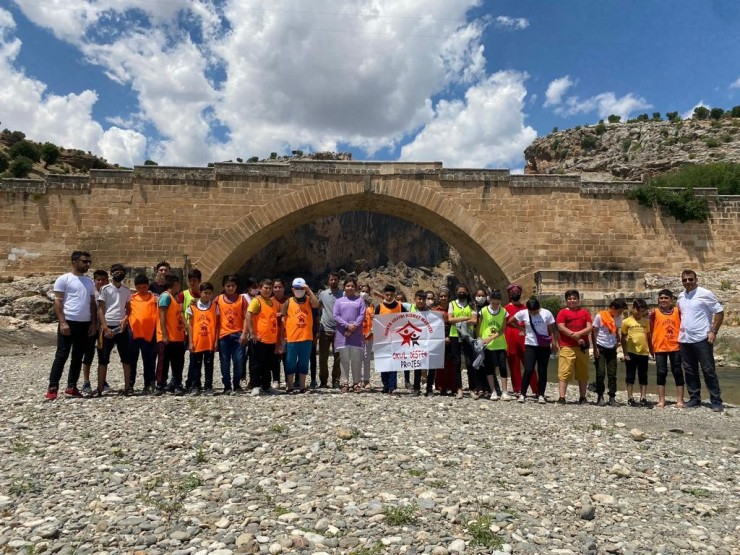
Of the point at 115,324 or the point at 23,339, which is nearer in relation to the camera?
the point at 115,324

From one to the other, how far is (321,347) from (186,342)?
219 cm

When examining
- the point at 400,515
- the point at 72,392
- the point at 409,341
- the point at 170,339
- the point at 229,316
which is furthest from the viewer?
the point at 409,341

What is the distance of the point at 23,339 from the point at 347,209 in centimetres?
1159

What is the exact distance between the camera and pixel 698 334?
24.6 ft

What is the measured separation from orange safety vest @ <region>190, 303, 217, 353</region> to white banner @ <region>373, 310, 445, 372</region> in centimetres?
259

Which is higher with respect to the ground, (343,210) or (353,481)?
(343,210)

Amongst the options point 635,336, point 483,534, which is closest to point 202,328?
point 483,534

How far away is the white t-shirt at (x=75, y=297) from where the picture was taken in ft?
21.6

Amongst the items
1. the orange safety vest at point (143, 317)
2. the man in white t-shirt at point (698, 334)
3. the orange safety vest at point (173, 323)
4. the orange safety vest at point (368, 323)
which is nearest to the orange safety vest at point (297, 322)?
the orange safety vest at point (368, 323)

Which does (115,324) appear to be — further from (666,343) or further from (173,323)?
(666,343)

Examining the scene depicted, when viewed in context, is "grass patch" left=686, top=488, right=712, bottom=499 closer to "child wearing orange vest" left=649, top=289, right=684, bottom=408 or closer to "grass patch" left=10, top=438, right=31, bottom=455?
"child wearing orange vest" left=649, top=289, right=684, bottom=408

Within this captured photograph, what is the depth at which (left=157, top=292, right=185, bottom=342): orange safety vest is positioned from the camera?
23.7ft

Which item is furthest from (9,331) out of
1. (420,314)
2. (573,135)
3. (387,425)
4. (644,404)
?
(573,135)

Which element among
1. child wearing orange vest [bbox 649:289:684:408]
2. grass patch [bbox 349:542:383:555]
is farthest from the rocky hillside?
grass patch [bbox 349:542:383:555]
